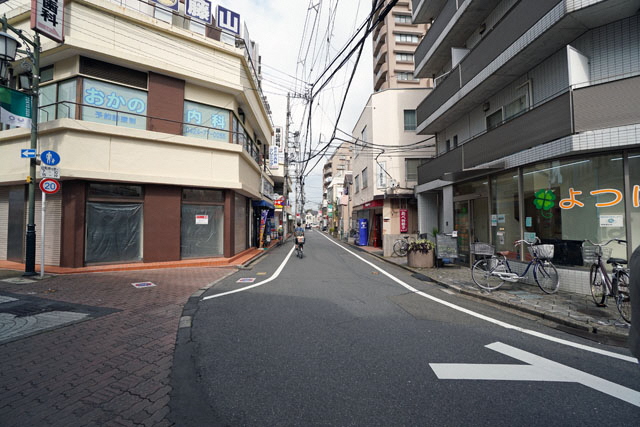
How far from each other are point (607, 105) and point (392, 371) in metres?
7.58

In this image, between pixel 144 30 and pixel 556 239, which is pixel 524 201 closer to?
pixel 556 239

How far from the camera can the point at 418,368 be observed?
126 inches

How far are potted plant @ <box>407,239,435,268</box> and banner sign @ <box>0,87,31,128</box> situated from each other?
43.2 ft

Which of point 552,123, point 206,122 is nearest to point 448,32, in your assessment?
point 552,123

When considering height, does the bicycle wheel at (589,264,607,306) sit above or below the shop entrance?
below

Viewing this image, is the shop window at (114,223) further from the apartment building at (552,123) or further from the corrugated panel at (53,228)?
the apartment building at (552,123)

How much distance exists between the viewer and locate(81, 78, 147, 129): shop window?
9664 mm

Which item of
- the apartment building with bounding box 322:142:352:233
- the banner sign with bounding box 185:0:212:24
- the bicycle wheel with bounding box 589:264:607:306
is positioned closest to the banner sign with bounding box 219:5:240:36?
the banner sign with bounding box 185:0:212:24

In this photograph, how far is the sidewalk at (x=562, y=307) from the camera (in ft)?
14.3

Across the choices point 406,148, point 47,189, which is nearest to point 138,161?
point 47,189

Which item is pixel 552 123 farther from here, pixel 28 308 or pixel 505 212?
pixel 28 308

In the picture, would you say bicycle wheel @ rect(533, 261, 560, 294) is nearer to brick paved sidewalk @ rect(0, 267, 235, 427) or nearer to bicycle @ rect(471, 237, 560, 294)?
bicycle @ rect(471, 237, 560, 294)

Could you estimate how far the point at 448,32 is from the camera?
11891 millimetres

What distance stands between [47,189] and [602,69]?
15.0m
